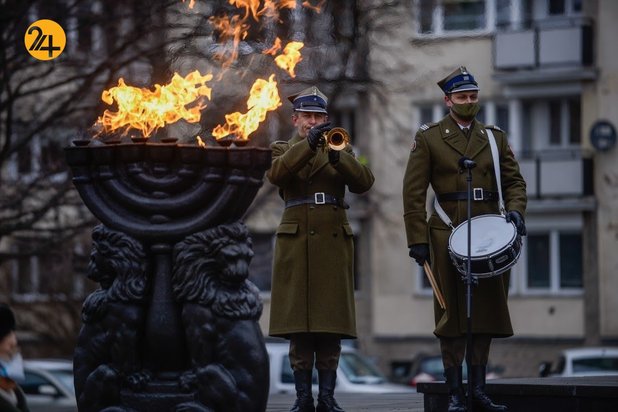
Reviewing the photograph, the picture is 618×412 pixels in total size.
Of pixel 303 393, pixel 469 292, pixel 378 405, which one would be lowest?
pixel 378 405

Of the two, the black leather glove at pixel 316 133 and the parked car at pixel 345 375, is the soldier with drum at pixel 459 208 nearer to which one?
the black leather glove at pixel 316 133

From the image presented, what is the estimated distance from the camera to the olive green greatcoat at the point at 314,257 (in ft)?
40.9

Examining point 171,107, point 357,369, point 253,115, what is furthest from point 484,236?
point 357,369

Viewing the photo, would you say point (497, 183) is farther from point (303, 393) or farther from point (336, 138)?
point (303, 393)

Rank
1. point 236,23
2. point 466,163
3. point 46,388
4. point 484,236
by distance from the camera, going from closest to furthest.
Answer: point 484,236
point 466,163
point 236,23
point 46,388

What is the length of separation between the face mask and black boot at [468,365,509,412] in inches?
66.2

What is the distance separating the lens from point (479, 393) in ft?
40.2

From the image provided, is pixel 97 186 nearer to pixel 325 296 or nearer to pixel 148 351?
pixel 148 351

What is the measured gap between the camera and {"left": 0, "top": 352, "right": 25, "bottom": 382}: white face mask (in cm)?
978

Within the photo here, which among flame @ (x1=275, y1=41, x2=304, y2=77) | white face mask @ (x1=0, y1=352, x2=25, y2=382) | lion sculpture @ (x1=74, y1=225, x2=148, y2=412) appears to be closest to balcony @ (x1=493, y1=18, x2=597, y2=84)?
flame @ (x1=275, y1=41, x2=304, y2=77)

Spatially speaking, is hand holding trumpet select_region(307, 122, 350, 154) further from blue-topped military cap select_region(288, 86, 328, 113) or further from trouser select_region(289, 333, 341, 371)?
trouser select_region(289, 333, 341, 371)

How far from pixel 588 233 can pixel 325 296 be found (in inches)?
1205

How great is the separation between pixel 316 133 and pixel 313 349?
1.59m

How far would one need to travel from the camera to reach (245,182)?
37.3 ft
